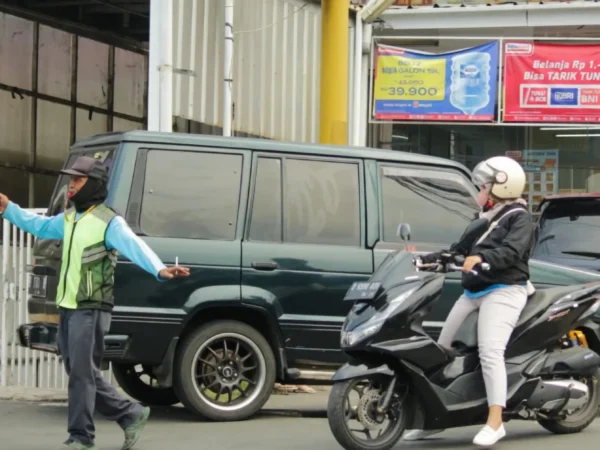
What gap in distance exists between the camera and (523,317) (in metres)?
6.80

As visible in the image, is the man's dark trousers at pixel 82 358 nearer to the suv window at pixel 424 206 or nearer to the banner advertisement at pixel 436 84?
the suv window at pixel 424 206

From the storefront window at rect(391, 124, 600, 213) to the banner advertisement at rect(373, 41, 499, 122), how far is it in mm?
1676

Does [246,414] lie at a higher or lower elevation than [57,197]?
lower

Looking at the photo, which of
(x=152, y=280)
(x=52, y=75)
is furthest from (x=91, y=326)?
(x=52, y=75)

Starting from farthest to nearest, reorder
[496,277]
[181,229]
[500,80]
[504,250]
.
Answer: [500,80]
[181,229]
[496,277]
[504,250]

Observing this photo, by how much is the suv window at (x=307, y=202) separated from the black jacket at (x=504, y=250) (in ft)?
5.71

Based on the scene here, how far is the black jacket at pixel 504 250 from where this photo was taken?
258 inches

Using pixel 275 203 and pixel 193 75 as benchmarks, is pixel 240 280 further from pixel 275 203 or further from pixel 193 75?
pixel 193 75

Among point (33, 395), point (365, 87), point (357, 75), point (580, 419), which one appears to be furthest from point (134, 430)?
point (365, 87)

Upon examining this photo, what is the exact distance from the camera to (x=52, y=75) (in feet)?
55.6

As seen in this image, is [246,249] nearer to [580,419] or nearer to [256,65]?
[580,419]

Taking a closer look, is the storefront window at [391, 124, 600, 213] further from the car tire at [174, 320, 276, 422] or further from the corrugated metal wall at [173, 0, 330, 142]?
the car tire at [174, 320, 276, 422]

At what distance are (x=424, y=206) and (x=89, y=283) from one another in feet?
10.1

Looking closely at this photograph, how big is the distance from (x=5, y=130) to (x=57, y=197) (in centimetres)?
791
